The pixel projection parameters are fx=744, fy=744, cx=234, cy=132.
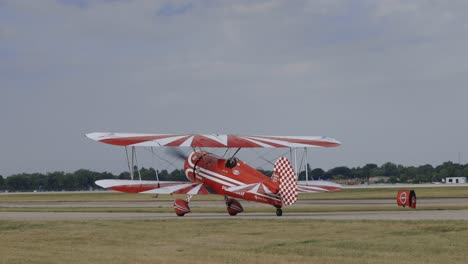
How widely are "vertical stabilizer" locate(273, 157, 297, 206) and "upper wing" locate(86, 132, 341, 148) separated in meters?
2.69

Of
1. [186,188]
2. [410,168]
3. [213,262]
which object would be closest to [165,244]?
[213,262]

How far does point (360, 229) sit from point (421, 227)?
1.63m

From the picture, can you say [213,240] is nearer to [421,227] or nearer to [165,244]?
[165,244]

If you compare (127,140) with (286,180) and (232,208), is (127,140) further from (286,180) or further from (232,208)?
(286,180)

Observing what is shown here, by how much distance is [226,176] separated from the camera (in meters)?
29.2

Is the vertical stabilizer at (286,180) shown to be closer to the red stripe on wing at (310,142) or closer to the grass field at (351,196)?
the red stripe on wing at (310,142)

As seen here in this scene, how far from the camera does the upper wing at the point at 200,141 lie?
28781mm

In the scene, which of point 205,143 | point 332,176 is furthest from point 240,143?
point 332,176

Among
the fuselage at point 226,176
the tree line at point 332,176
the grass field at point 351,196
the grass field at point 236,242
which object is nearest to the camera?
the grass field at point 236,242

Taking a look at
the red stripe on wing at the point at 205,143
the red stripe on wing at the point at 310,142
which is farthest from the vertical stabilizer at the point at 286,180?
the red stripe on wing at the point at 310,142

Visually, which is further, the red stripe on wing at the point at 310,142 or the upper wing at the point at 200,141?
the red stripe on wing at the point at 310,142

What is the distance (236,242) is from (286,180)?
913cm

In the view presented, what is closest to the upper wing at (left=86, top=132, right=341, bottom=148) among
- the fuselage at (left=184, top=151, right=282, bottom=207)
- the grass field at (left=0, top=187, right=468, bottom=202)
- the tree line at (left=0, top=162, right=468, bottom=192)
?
the fuselage at (left=184, top=151, right=282, bottom=207)

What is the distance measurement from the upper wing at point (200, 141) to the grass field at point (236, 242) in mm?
5492
